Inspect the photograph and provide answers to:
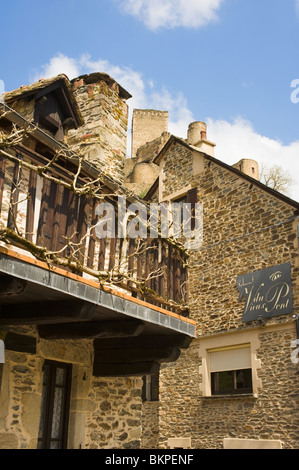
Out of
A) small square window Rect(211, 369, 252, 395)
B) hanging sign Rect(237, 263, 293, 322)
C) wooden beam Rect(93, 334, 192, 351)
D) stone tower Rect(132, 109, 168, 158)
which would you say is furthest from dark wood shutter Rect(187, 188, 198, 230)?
stone tower Rect(132, 109, 168, 158)

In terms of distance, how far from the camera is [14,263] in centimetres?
386

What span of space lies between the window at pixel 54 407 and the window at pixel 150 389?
29.0 feet

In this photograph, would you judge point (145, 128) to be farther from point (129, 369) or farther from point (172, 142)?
point (129, 369)

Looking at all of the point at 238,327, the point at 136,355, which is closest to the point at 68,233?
the point at 136,355

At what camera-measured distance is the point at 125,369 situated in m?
6.06

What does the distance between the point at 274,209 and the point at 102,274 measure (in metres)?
7.28

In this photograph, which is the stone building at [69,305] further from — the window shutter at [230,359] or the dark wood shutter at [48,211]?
the window shutter at [230,359]

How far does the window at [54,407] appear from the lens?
5.54 metres

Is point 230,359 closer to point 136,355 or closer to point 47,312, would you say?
point 136,355

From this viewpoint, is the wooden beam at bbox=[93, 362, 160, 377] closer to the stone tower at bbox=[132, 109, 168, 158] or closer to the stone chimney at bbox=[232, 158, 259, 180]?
the stone chimney at bbox=[232, 158, 259, 180]

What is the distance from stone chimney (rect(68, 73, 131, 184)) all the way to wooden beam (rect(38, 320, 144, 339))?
3737 millimetres

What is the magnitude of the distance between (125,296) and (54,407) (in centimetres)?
184

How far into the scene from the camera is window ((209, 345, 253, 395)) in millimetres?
10828
